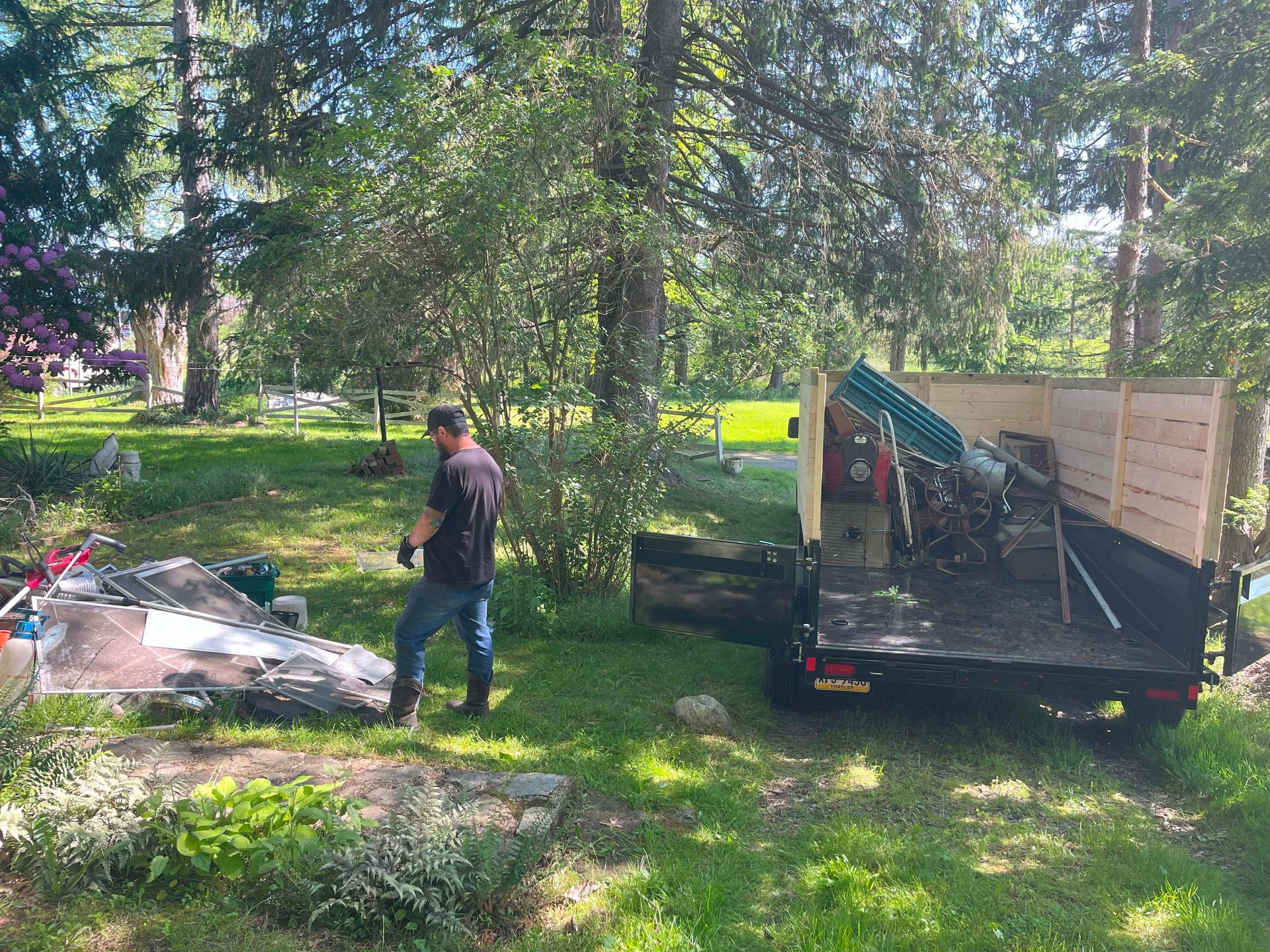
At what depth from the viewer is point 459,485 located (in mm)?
4883

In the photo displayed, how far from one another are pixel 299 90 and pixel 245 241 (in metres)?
2.01

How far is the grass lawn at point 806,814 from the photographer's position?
10.7ft

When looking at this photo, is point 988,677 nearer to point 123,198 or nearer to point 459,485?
point 459,485

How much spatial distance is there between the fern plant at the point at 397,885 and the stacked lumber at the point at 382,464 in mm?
10416

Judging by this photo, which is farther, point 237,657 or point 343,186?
point 343,186

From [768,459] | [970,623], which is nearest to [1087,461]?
[970,623]

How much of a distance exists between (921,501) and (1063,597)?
1.49m

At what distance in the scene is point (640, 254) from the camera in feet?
26.3

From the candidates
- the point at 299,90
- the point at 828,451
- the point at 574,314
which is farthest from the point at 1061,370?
the point at 299,90

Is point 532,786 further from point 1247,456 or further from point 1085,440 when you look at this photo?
point 1247,456

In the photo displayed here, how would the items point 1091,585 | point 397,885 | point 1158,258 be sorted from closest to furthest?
1. point 397,885
2. point 1091,585
3. point 1158,258

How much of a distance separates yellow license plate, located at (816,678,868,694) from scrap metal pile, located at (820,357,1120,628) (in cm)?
198

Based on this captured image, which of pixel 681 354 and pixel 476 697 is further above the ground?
pixel 681 354

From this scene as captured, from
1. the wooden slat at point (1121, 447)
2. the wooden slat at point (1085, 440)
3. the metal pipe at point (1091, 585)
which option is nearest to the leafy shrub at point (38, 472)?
the metal pipe at point (1091, 585)
